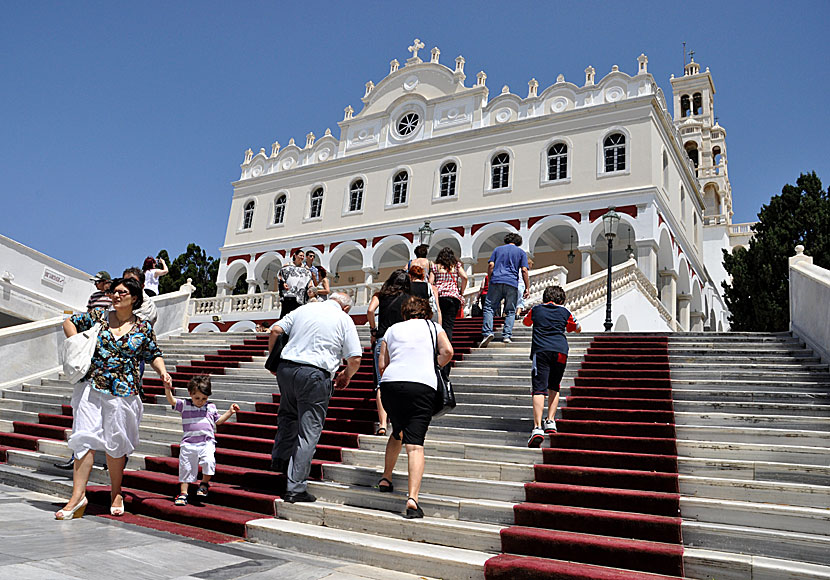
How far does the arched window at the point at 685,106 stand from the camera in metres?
55.5

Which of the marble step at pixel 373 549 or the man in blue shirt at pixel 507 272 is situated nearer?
the marble step at pixel 373 549

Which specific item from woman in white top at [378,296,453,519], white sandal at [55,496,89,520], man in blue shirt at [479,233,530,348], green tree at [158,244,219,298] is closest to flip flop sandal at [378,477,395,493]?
woman in white top at [378,296,453,519]

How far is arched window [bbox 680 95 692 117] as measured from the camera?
5547cm

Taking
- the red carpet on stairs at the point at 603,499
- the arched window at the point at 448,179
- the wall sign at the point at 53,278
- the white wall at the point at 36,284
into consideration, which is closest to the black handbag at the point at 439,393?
the red carpet on stairs at the point at 603,499

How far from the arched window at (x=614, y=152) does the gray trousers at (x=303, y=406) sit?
21.4 m

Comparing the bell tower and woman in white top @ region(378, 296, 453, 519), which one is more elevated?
the bell tower

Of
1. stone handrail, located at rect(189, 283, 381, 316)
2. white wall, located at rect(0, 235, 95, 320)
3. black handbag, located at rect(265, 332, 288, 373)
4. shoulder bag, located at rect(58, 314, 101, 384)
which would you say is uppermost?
stone handrail, located at rect(189, 283, 381, 316)

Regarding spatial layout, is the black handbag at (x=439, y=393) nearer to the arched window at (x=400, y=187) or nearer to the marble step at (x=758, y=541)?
the marble step at (x=758, y=541)

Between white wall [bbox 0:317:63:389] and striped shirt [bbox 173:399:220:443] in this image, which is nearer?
striped shirt [bbox 173:399:220:443]

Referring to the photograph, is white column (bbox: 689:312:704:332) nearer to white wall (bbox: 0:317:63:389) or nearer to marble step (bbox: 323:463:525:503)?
white wall (bbox: 0:317:63:389)

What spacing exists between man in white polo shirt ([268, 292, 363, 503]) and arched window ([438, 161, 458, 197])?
22518mm

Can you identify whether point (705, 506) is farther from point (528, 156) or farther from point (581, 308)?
point (528, 156)

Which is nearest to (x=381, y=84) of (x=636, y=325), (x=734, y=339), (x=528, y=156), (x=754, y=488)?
(x=528, y=156)

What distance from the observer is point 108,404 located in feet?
15.3
